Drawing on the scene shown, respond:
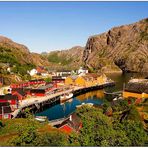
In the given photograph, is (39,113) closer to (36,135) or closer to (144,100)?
(144,100)

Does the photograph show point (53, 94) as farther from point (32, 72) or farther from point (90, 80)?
point (32, 72)

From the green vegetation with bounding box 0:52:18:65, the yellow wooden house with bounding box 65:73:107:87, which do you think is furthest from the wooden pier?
the green vegetation with bounding box 0:52:18:65

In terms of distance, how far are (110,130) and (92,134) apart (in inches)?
92.7

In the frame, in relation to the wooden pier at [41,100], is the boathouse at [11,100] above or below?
above

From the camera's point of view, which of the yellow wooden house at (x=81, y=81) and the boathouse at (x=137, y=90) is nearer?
the boathouse at (x=137, y=90)

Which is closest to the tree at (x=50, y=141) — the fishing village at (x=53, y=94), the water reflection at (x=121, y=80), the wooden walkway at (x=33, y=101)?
the fishing village at (x=53, y=94)

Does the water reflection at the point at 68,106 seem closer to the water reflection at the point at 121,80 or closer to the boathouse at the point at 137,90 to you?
the boathouse at the point at 137,90

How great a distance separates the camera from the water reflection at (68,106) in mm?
60691

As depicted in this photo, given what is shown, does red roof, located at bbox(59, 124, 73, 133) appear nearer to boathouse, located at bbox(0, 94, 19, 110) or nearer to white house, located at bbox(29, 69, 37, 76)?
boathouse, located at bbox(0, 94, 19, 110)

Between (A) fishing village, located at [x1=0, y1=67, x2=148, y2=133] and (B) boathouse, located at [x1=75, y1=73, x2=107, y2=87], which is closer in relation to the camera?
(A) fishing village, located at [x1=0, y1=67, x2=148, y2=133]

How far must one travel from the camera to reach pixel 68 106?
229 ft

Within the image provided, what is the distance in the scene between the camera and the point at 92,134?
25359mm

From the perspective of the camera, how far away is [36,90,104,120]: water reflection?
A: 60.7m

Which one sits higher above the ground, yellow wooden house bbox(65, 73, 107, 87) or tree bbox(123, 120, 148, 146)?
tree bbox(123, 120, 148, 146)
